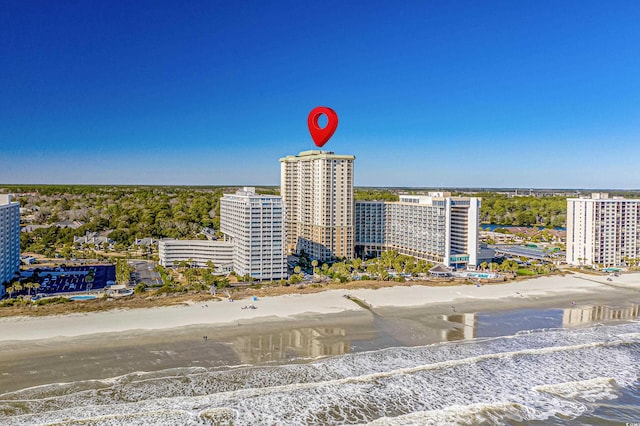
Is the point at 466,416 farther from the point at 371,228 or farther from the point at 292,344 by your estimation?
the point at 371,228

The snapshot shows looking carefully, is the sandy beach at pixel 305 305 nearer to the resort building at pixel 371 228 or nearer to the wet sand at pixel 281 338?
the wet sand at pixel 281 338

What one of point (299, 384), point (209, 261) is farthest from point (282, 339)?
point (209, 261)

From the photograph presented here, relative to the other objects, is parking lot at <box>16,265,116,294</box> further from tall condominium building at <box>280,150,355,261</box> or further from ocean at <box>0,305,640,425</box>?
tall condominium building at <box>280,150,355,261</box>

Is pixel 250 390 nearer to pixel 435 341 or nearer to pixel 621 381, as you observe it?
pixel 435 341

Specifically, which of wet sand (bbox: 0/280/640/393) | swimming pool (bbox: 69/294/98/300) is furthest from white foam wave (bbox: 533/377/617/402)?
swimming pool (bbox: 69/294/98/300)

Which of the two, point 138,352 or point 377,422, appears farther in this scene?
point 138,352

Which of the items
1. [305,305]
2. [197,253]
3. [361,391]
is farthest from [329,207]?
[361,391]
